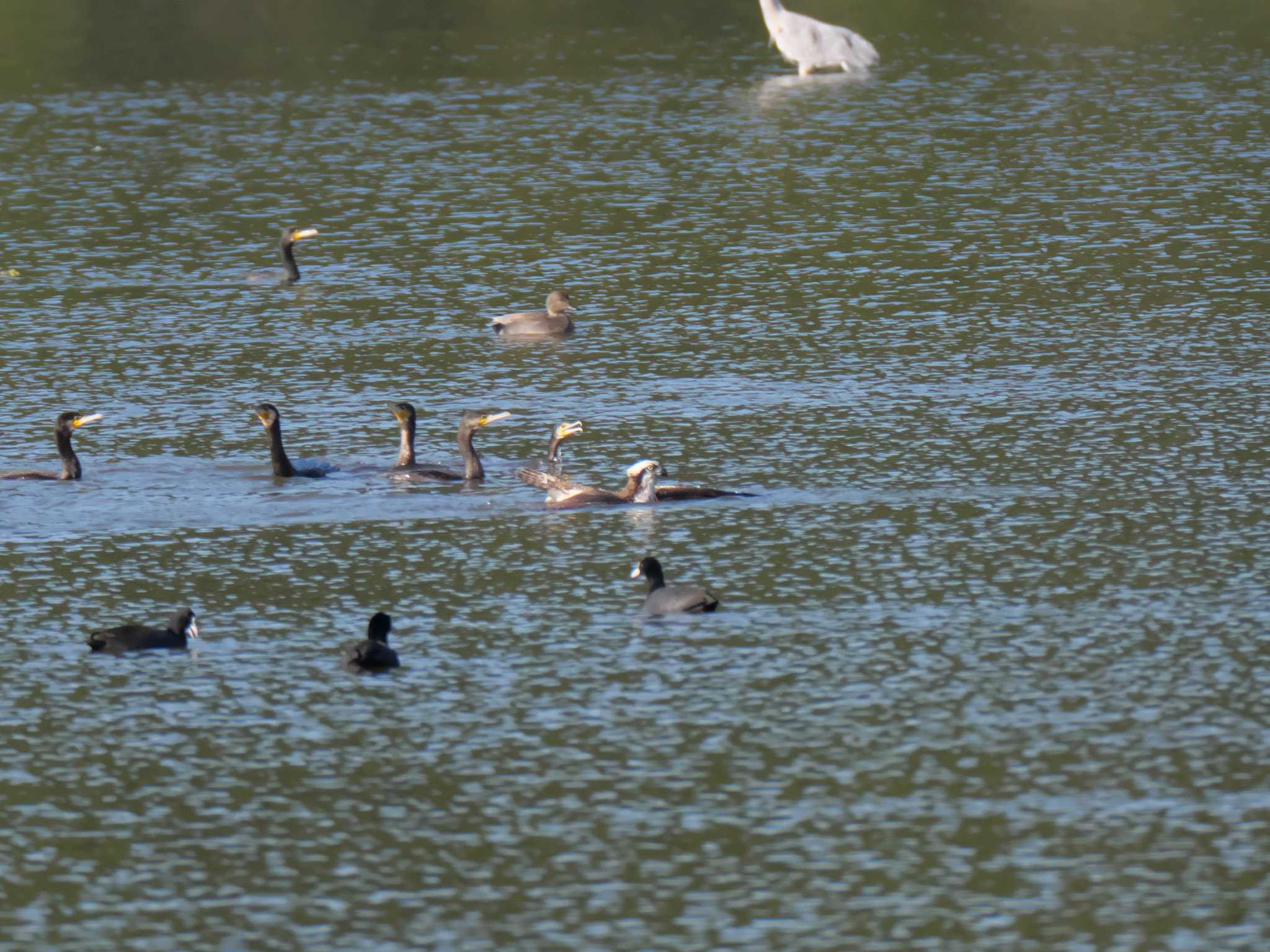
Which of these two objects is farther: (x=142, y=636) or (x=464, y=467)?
(x=464, y=467)

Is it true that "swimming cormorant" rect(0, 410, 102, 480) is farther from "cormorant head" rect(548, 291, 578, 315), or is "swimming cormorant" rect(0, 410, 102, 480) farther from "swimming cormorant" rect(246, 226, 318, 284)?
"swimming cormorant" rect(246, 226, 318, 284)

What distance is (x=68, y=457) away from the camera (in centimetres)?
2648

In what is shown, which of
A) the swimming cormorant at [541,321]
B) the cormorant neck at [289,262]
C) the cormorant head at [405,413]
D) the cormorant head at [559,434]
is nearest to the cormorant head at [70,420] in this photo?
the cormorant head at [405,413]

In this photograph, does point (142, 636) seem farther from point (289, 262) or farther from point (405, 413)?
point (289, 262)

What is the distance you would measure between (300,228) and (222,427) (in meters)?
13.5

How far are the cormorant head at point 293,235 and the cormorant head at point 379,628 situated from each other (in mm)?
18663

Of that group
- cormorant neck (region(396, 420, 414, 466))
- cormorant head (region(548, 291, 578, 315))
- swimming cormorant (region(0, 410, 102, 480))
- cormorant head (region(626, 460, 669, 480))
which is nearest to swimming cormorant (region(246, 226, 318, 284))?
cormorant head (region(548, 291, 578, 315))

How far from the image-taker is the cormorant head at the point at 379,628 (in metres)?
20.0

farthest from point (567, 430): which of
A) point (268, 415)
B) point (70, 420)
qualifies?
point (70, 420)

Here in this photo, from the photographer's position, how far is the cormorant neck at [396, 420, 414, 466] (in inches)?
1035

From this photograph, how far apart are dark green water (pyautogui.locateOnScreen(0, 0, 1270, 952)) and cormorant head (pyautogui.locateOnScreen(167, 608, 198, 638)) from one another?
240 mm

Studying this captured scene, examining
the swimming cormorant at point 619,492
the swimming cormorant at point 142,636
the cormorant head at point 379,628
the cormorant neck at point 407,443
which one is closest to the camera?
the cormorant head at point 379,628

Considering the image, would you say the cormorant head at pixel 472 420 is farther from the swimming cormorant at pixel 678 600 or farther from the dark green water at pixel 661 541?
the swimming cormorant at pixel 678 600

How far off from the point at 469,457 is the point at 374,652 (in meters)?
6.83
